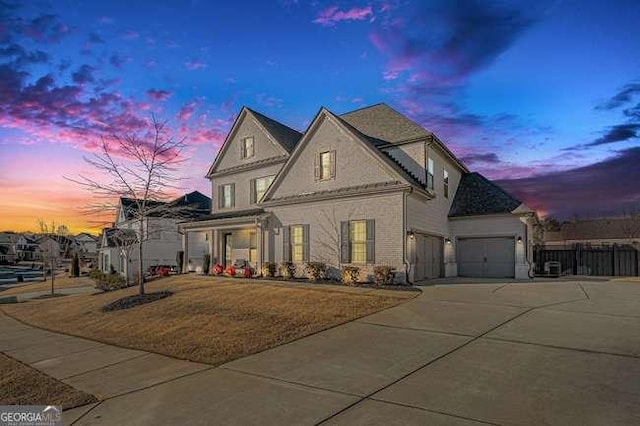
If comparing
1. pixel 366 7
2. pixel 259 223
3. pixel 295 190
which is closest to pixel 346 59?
pixel 366 7

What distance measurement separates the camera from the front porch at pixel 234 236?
74.5ft

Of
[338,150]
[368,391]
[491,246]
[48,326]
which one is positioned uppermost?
[338,150]

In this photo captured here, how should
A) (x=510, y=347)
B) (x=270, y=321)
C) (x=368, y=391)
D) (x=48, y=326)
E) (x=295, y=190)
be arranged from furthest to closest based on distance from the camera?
(x=295, y=190), (x=48, y=326), (x=270, y=321), (x=510, y=347), (x=368, y=391)

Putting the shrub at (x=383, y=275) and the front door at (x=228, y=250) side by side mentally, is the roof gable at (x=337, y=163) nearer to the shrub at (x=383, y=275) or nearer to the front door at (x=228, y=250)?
the shrub at (x=383, y=275)

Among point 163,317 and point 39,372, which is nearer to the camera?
point 39,372

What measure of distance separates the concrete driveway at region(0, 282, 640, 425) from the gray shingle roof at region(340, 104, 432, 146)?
1213 centimetres

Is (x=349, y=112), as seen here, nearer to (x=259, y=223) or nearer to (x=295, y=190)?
(x=295, y=190)

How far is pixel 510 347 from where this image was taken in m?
7.79

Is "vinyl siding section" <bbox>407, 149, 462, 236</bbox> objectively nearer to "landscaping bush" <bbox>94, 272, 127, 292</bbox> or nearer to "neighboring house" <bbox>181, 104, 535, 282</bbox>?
"neighboring house" <bbox>181, 104, 535, 282</bbox>

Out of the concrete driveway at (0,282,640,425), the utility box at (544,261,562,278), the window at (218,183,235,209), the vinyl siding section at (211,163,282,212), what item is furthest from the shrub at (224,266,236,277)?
the utility box at (544,261,562,278)

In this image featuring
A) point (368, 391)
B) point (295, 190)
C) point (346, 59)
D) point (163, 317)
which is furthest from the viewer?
point (295, 190)

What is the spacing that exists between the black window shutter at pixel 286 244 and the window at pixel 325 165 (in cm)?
321

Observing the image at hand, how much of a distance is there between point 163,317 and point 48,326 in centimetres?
441

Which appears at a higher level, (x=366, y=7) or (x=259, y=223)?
(x=366, y=7)
